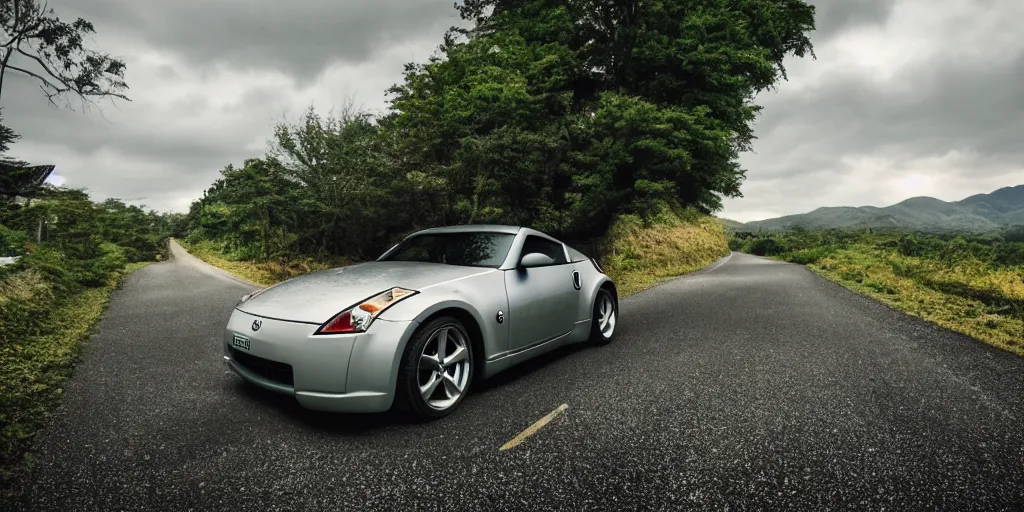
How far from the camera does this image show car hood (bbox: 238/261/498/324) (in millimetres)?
3011

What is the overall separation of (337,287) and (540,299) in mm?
1765

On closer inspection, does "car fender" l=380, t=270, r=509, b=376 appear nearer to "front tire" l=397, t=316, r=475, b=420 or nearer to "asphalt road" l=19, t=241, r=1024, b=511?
"front tire" l=397, t=316, r=475, b=420

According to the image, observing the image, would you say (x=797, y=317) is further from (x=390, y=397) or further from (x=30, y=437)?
(x=30, y=437)

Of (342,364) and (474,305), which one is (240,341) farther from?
(474,305)

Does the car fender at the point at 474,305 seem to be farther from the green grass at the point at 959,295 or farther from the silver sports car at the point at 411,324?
the green grass at the point at 959,295

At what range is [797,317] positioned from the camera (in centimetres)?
642

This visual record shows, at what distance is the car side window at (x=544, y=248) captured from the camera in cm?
443

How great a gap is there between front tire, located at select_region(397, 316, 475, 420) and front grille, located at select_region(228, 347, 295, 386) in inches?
30.2

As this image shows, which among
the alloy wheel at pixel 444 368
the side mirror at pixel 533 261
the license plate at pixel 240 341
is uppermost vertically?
the side mirror at pixel 533 261

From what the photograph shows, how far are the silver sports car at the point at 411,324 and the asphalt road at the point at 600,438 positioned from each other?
0.92ft

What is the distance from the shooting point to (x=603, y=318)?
530 cm

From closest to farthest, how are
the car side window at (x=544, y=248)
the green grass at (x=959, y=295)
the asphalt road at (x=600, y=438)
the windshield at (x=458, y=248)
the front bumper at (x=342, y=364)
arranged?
the asphalt road at (x=600, y=438) < the front bumper at (x=342, y=364) < the windshield at (x=458, y=248) < the car side window at (x=544, y=248) < the green grass at (x=959, y=295)

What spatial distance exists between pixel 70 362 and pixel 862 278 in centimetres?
1427

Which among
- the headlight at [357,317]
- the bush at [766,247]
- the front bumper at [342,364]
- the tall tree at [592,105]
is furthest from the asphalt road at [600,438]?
the bush at [766,247]
